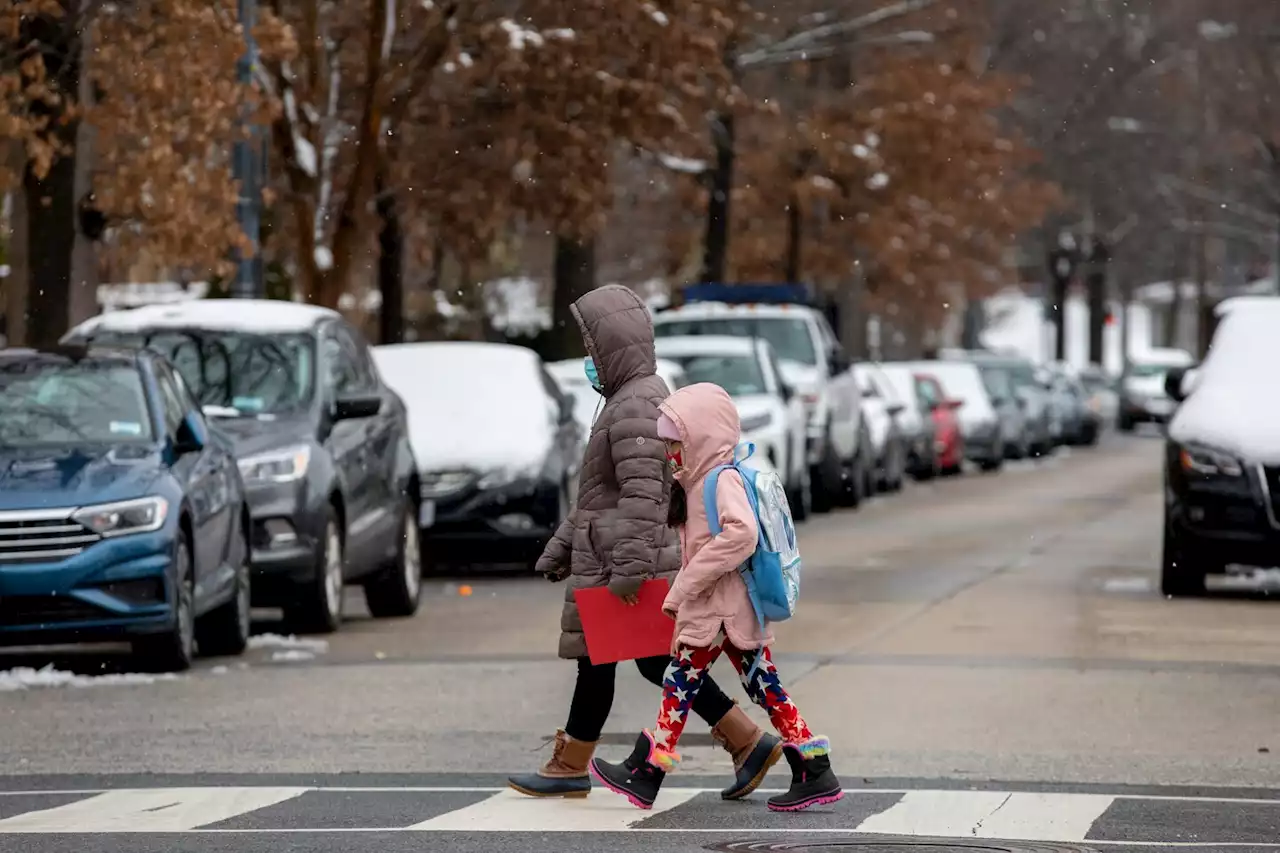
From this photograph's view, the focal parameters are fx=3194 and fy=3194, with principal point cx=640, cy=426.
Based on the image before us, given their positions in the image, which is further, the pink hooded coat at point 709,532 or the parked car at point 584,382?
the parked car at point 584,382

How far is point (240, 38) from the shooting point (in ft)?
70.2

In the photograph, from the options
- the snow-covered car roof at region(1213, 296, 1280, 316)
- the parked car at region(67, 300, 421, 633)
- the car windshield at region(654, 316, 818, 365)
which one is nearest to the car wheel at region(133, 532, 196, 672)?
the parked car at region(67, 300, 421, 633)

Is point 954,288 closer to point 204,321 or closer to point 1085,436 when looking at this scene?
point 1085,436

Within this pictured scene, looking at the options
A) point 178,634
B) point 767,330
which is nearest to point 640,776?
point 178,634

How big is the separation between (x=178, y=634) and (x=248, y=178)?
1044 cm

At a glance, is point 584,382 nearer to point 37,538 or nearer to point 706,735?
point 37,538

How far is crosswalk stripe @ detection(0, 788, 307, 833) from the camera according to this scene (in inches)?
364

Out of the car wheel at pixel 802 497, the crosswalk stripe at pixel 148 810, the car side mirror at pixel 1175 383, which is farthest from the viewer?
the car wheel at pixel 802 497

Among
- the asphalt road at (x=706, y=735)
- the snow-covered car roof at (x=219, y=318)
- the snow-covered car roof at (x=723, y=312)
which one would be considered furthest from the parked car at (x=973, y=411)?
the snow-covered car roof at (x=219, y=318)

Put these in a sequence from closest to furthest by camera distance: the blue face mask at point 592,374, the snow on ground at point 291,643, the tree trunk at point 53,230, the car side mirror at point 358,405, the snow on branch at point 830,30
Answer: the blue face mask at point 592,374
the snow on ground at point 291,643
the car side mirror at point 358,405
the tree trunk at point 53,230
the snow on branch at point 830,30

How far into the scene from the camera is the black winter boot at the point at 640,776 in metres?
9.52

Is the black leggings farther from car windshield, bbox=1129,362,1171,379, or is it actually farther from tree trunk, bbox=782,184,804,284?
car windshield, bbox=1129,362,1171,379

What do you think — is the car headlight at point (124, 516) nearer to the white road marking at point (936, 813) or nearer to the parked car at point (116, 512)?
the parked car at point (116, 512)

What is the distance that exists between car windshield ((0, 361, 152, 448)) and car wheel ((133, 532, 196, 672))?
2.37ft
